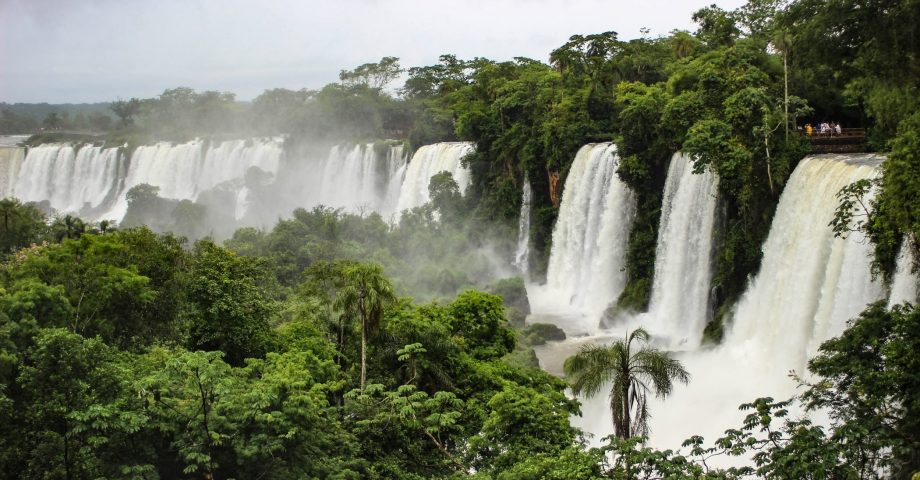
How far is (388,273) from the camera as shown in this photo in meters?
35.5

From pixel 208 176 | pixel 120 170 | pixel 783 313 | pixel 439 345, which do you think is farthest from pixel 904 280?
pixel 120 170

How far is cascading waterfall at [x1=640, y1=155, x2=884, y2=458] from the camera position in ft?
59.0

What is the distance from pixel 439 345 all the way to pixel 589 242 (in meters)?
16.9

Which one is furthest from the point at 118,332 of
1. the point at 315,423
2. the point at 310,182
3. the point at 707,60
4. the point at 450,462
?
the point at 310,182

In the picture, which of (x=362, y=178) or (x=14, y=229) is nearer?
(x=14, y=229)

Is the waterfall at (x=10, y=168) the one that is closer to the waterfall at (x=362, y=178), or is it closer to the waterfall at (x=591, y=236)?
the waterfall at (x=362, y=178)

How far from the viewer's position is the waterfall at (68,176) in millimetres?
65000

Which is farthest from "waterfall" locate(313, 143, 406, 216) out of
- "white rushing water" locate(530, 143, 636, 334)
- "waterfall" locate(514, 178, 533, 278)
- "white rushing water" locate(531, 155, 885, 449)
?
"white rushing water" locate(531, 155, 885, 449)

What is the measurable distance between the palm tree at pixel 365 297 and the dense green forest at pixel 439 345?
0.06 meters

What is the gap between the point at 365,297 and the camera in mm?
17031

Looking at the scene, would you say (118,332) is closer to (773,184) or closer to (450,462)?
(450,462)

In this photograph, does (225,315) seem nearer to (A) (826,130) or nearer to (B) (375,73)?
(A) (826,130)

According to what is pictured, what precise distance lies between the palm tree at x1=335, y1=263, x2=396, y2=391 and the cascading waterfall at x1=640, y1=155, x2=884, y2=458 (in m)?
7.19

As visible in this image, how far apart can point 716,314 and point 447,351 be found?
1052 cm
